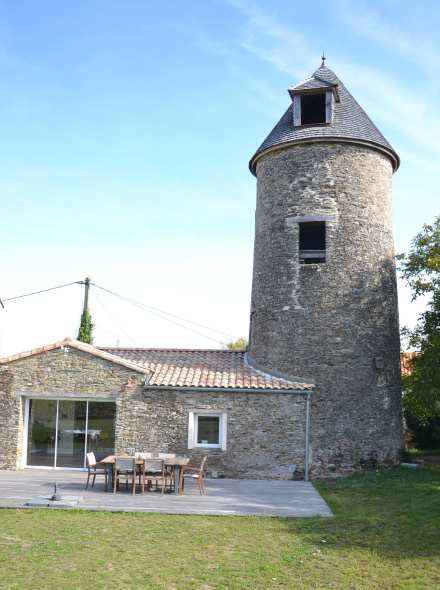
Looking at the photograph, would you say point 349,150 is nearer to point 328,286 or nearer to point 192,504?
point 328,286

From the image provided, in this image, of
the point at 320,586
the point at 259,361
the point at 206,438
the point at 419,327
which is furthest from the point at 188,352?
the point at 320,586

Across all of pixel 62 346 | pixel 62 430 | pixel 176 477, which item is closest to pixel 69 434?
pixel 62 430

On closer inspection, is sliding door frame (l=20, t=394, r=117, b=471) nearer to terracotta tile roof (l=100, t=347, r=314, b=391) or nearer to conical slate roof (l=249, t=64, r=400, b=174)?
terracotta tile roof (l=100, t=347, r=314, b=391)

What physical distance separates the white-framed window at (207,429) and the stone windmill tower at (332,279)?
258 cm

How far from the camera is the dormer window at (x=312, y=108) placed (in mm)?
21016

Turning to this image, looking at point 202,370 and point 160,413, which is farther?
point 202,370

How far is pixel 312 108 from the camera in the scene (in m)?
21.8

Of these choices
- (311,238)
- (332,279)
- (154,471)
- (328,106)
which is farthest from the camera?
(311,238)

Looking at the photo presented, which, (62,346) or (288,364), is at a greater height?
(62,346)

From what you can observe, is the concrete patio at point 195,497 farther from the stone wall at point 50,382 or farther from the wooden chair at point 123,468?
the stone wall at point 50,382

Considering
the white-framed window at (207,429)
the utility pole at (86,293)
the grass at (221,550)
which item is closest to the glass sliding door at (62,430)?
the white-framed window at (207,429)

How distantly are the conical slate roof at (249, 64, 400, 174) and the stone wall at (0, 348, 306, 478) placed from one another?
832cm

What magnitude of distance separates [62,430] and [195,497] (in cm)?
625

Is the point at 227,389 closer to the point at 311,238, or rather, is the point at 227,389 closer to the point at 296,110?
the point at 311,238
